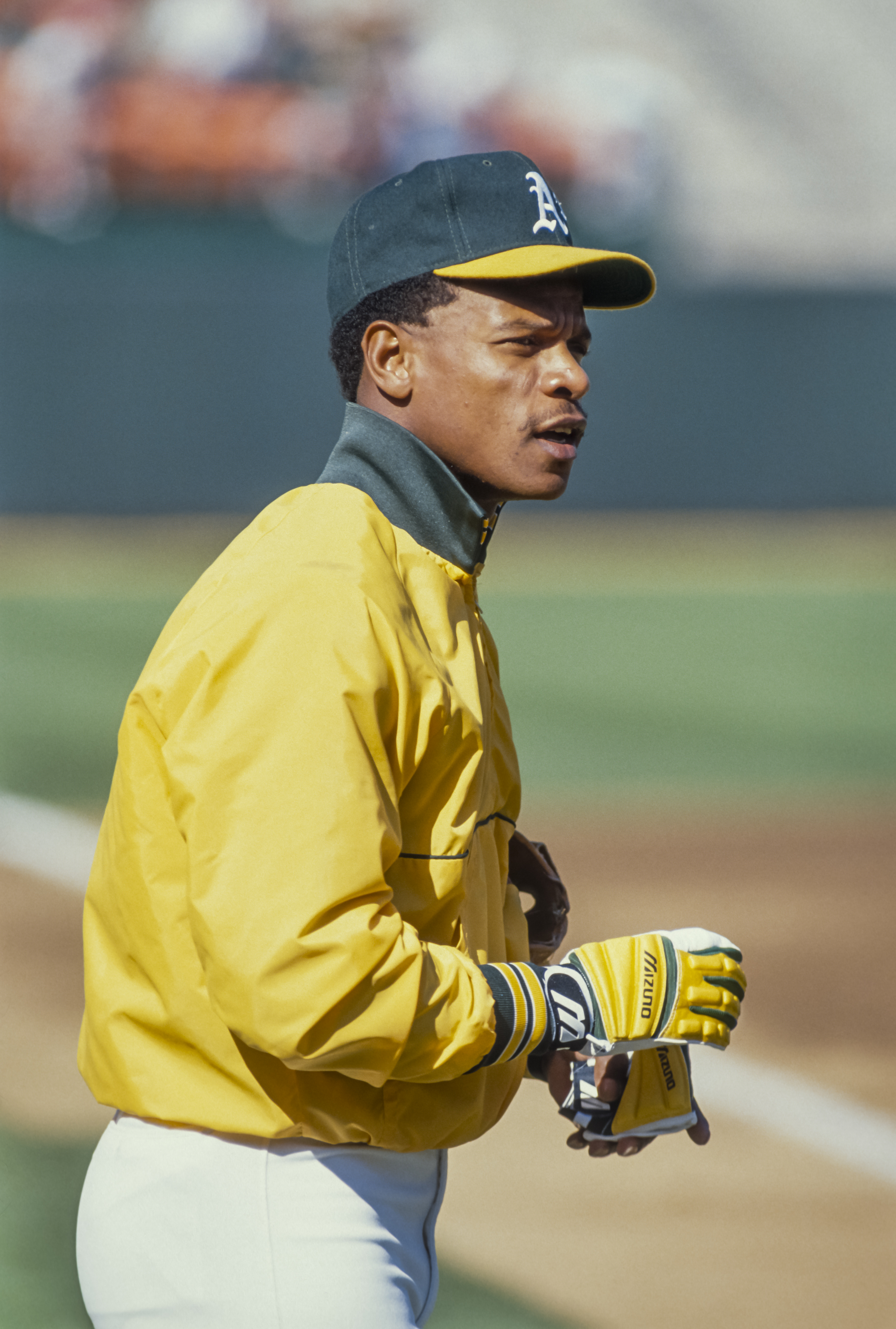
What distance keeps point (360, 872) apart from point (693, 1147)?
137 inches

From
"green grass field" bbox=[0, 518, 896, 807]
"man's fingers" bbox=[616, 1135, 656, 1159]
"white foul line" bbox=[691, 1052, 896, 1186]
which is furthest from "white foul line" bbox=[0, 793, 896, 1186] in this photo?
"green grass field" bbox=[0, 518, 896, 807]

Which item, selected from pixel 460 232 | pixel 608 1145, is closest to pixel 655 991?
pixel 608 1145

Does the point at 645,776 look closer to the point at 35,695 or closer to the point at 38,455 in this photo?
the point at 35,695

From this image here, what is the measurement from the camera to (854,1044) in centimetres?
578

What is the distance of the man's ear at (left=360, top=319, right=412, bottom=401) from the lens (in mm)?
2369

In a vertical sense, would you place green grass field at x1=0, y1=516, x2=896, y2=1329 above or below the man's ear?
below

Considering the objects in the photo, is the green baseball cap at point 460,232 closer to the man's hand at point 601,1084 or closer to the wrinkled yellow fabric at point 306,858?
the wrinkled yellow fabric at point 306,858

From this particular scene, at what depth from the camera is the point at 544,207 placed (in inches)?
93.9

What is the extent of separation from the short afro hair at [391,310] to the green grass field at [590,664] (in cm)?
245

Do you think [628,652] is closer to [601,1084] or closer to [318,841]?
[601,1084]

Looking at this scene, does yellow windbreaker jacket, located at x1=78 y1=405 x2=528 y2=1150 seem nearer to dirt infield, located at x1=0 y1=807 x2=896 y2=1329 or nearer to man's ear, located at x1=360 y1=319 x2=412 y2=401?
man's ear, located at x1=360 y1=319 x2=412 y2=401

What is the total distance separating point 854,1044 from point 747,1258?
64.0 inches

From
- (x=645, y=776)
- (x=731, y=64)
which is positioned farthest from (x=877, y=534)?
(x=731, y=64)

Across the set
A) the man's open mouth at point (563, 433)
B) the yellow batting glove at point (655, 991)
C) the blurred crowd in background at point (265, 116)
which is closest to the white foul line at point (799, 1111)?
the yellow batting glove at point (655, 991)
